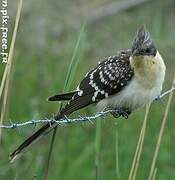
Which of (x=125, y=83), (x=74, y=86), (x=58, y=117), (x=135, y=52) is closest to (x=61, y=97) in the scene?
(x=58, y=117)

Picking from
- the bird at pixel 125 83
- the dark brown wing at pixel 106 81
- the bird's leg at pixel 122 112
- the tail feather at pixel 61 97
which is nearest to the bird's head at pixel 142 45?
the bird at pixel 125 83

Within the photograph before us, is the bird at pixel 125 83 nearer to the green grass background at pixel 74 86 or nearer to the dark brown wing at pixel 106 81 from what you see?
the dark brown wing at pixel 106 81

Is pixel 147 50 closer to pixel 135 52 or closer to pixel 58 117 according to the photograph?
pixel 135 52

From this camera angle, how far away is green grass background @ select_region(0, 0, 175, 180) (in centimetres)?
659

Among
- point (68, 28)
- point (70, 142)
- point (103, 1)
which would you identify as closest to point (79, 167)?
point (70, 142)

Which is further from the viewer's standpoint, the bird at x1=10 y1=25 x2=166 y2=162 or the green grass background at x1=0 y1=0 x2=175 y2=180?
the green grass background at x1=0 y1=0 x2=175 y2=180

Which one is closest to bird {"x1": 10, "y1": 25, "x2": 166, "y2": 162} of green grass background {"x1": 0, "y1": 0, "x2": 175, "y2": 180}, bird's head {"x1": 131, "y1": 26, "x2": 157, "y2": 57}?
bird's head {"x1": 131, "y1": 26, "x2": 157, "y2": 57}

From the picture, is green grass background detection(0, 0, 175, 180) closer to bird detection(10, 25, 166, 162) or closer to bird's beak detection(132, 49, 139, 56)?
bird detection(10, 25, 166, 162)

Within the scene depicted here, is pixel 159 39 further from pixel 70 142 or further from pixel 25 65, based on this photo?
pixel 70 142

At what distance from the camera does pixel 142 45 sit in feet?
16.9

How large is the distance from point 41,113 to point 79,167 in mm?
899

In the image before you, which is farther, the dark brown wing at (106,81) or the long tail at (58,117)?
the dark brown wing at (106,81)

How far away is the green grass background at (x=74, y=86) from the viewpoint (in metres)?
6.59

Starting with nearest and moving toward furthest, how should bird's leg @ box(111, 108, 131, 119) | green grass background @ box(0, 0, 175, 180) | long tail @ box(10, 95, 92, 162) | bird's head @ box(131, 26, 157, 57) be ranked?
long tail @ box(10, 95, 92, 162) → bird's head @ box(131, 26, 157, 57) → bird's leg @ box(111, 108, 131, 119) → green grass background @ box(0, 0, 175, 180)
